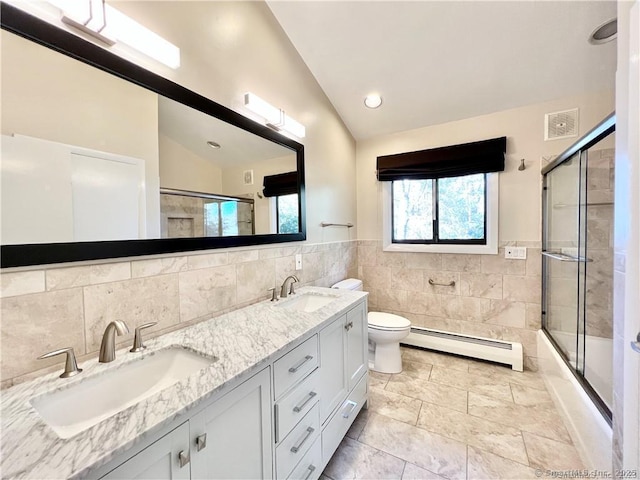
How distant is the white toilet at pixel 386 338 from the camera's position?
229 cm

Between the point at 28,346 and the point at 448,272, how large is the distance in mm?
2936

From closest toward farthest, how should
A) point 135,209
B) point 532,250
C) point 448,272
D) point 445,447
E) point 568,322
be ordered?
1. point 135,209
2. point 445,447
3. point 568,322
4. point 532,250
5. point 448,272

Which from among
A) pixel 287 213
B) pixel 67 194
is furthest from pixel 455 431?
pixel 67 194

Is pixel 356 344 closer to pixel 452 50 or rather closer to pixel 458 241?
pixel 458 241

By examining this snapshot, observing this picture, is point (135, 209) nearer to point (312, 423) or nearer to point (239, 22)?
point (312, 423)

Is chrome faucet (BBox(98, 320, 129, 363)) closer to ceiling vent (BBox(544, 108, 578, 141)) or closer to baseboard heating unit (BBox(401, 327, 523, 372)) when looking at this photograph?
baseboard heating unit (BBox(401, 327, 523, 372))

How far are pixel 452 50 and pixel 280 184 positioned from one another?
62.9 inches

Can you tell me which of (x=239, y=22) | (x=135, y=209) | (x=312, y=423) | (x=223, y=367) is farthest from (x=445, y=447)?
(x=239, y=22)

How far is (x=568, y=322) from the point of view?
2039mm

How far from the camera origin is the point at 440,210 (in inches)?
111

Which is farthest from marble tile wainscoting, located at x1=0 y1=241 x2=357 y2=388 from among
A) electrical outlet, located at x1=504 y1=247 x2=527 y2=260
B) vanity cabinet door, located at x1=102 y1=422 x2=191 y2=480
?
electrical outlet, located at x1=504 y1=247 x2=527 y2=260

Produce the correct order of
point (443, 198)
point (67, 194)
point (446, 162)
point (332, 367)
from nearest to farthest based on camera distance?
point (67, 194) < point (332, 367) < point (446, 162) < point (443, 198)

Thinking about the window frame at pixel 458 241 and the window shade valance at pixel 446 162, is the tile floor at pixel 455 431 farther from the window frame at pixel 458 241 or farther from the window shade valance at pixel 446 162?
the window shade valance at pixel 446 162

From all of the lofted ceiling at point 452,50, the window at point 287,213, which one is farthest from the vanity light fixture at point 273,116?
the lofted ceiling at point 452,50
